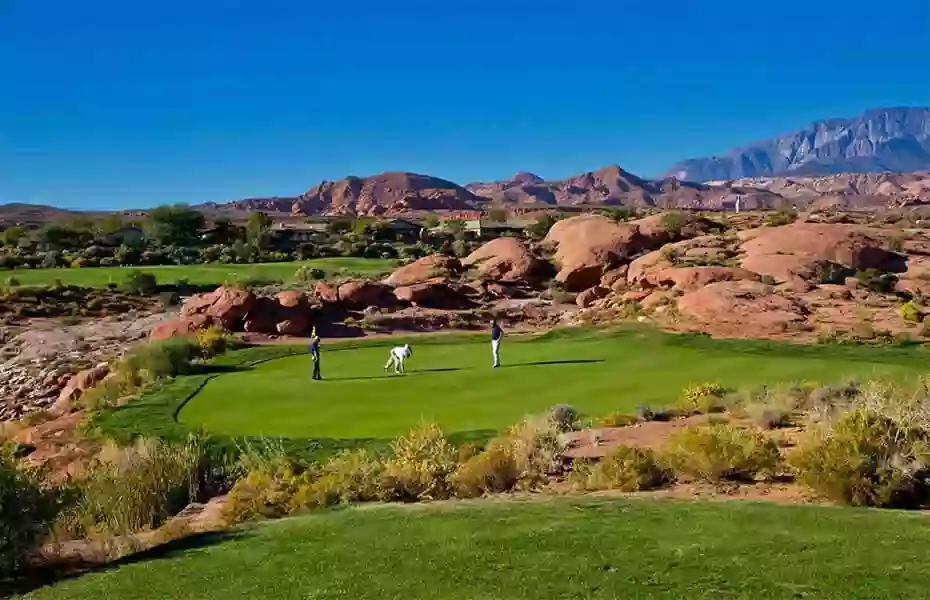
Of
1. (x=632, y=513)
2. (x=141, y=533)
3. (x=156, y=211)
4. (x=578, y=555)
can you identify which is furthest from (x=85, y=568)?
(x=156, y=211)

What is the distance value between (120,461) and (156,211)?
2801 inches

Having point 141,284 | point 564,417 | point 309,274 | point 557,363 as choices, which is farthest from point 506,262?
point 564,417

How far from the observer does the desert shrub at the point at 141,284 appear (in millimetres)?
46469

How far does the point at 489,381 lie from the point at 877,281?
2086 centimetres

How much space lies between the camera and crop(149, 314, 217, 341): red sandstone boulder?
1299 inches

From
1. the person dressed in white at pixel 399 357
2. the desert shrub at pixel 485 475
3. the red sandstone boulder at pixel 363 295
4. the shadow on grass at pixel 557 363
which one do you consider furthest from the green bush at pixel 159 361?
the red sandstone boulder at pixel 363 295

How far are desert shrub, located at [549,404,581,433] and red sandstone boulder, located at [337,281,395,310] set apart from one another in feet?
79.1

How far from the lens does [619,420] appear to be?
15312 millimetres

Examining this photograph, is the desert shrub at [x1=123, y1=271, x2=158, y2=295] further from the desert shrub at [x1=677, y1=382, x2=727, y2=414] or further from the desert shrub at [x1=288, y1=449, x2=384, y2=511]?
the desert shrub at [x1=288, y1=449, x2=384, y2=511]

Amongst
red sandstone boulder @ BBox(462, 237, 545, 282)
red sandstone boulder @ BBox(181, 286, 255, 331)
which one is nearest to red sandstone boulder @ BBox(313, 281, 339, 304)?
red sandstone boulder @ BBox(181, 286, 255, 331)

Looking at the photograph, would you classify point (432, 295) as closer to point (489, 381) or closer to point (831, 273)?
point (831, 273)

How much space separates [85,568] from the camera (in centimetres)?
888

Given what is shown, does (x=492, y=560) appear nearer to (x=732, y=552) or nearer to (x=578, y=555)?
(x=578, y=555)

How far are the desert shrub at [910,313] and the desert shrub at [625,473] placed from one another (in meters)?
19.1
